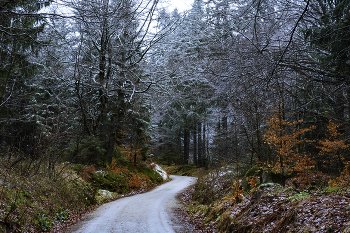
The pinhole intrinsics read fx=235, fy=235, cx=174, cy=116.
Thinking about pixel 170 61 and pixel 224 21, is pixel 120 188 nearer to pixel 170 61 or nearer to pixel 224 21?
pixel 170 61

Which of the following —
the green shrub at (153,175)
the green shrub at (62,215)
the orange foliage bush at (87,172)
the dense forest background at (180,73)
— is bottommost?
the green shrub at (153,175)

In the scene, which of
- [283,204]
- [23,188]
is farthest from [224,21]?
[23,188]

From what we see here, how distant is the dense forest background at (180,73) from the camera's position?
19.1 ft

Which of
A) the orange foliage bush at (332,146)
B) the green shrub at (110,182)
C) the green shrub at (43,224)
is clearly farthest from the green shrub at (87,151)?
the orange foliage bush at (332,146)

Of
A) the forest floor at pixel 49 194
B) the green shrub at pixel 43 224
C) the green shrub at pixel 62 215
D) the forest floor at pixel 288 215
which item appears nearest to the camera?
the forest floor at pixel 288 215

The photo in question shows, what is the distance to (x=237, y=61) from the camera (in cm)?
646

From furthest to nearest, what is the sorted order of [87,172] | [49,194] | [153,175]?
[153,175] → [87,172] → [49,194]

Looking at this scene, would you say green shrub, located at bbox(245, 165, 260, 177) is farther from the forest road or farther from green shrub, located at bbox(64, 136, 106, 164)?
green shrub, located at bbox(64, 136, 106, 164)

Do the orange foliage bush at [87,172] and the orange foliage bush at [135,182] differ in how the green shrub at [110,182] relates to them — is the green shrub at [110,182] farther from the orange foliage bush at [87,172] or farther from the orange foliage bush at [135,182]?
the orange foliage bush at [135,182]

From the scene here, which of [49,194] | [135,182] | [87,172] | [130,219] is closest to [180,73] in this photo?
[135,182]

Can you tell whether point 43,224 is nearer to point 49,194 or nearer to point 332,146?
point 49,194

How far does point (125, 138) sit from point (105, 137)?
116 inches

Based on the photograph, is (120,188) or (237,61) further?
(120,188)

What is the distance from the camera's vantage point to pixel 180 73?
14273 mm
